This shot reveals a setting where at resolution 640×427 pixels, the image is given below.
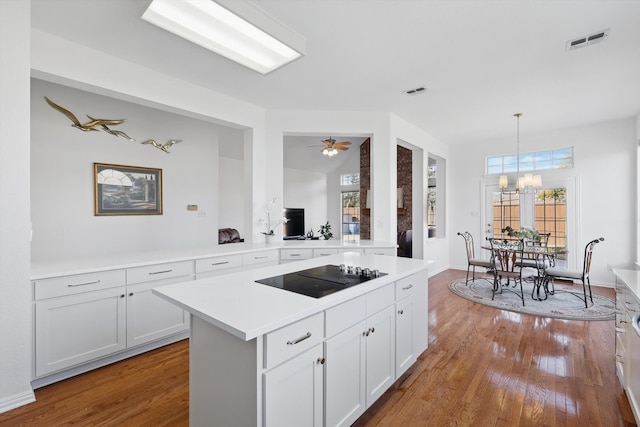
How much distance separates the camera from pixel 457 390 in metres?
2.20

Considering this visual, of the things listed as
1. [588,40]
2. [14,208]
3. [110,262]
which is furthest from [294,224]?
[588,40]

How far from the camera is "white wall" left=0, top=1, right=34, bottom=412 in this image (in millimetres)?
1913

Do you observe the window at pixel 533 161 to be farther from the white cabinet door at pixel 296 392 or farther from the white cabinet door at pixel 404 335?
the white cabinet door at pixel 296 392

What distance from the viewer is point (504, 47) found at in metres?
2.68

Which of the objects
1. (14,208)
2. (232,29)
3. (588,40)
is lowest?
(14,208)

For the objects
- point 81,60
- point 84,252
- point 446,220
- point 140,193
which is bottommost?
point 84,252

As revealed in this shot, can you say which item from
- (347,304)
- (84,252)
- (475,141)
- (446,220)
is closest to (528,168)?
(475,141)

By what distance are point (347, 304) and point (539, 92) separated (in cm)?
388

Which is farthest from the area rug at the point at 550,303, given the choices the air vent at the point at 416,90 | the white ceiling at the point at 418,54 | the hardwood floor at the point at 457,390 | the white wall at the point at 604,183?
the air vent at the point at 416,90

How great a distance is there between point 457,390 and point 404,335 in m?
0.54

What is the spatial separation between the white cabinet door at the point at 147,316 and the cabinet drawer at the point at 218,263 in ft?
1.39

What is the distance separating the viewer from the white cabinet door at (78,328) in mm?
2156

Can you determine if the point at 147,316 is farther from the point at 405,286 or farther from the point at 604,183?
the point at 604,183

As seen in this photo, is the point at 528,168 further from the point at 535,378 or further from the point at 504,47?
the point at 535,378
